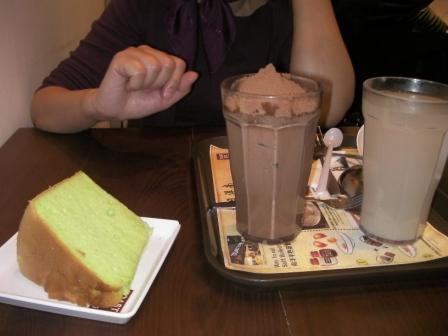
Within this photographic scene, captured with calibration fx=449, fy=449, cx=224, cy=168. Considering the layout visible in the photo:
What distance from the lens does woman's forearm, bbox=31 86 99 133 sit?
2.92ft

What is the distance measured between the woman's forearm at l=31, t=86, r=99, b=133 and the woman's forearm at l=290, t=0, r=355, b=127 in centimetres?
51

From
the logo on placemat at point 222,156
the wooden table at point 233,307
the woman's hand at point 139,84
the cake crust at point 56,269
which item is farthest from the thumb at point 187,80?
the cake crust at point 56,269

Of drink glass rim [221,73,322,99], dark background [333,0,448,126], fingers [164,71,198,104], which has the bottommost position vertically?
dark background [333,0,448,126]

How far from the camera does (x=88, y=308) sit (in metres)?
0.45

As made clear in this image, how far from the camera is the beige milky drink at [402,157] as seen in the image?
21.0 inches

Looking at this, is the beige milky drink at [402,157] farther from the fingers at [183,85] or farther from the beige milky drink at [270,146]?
the fingers at [183,85]

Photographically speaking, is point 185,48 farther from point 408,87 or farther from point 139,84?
point 408,87

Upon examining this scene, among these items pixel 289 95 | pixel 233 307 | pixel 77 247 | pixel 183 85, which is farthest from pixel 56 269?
pixel 183 85

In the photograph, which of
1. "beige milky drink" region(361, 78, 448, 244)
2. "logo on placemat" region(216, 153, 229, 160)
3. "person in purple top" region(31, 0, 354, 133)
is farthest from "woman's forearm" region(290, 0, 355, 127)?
"beige milky drink" region(361, 78, 448, 244)

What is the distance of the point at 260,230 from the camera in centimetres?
57

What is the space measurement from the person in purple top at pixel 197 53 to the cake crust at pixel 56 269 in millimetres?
371

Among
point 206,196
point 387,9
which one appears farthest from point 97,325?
point 387,9

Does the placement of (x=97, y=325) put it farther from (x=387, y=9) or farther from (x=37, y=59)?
(x=387, y=9)

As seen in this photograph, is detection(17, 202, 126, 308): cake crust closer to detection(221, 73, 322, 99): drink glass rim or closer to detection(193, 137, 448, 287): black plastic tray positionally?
detection(193, 137, 448, 287): black plastic tray
